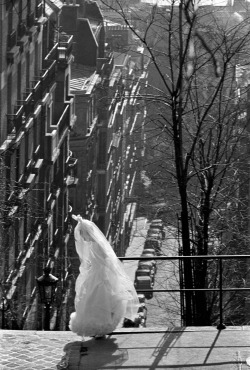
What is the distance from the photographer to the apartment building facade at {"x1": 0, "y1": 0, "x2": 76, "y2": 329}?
2066 cm

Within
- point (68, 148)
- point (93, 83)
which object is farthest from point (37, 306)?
point (93, 83)

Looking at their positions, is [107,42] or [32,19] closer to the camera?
[32,19]

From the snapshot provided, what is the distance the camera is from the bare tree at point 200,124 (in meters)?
14.4

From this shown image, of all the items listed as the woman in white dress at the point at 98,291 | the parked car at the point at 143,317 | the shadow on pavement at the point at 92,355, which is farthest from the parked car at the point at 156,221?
the shadow on pavement at the point at 92,355

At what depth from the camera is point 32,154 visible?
2514 cm

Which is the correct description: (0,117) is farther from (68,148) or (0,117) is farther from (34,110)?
(68,148)

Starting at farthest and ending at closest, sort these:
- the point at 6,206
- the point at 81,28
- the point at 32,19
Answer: the point at 81,28
the point at 32,19
the point at 6,206

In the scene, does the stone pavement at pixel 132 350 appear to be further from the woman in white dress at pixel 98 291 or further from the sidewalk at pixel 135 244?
the sidewalk at pixel 135 244

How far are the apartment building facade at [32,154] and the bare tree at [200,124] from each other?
3165 mm

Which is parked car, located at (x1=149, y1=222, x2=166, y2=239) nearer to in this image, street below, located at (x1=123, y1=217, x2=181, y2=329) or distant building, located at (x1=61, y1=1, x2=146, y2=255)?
street below, located at (x1=123, y1=217, x2=181, y2=329)

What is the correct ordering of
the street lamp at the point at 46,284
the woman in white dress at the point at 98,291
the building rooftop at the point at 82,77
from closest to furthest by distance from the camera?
the woman in white dress at the point at 98,291, the street lamp at the point at 46,284, the building rooftop at the point at 82,77

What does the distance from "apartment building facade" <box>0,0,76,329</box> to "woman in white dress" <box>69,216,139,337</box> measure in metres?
8.62

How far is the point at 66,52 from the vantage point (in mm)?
30938

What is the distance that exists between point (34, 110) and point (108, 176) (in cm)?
1397
